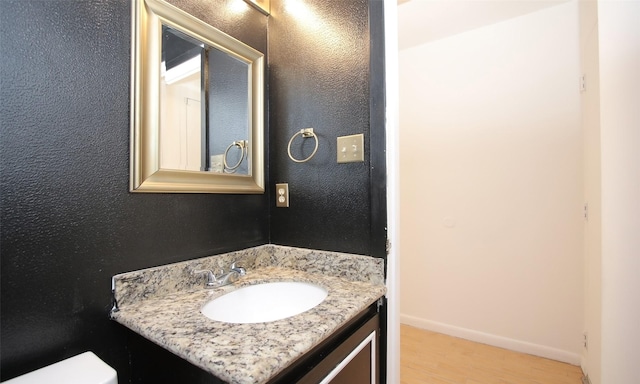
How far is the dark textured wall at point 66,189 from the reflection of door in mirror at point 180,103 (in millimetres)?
121

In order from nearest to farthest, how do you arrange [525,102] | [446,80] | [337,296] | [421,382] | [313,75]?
[337,296], [313,75], [421,382], [525,102], [446,80]

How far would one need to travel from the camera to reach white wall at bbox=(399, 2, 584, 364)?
5.78ft

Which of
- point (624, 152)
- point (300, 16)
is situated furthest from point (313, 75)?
point (624, 152)

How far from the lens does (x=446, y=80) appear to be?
2.16m

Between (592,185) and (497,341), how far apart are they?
1.31 meters

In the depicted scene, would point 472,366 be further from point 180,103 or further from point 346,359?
point 180,103

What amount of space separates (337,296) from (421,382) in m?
1.25

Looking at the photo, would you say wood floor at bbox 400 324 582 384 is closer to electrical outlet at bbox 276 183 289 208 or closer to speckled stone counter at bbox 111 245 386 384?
speckled stone counter at bbox 111 245 386 384

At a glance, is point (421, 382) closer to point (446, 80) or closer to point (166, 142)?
point (166, 142)

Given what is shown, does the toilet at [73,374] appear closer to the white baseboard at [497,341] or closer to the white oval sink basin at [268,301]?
the white oval sink basin at [268,301]

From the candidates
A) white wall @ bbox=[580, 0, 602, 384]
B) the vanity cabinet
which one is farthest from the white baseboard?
the vanity cabinet

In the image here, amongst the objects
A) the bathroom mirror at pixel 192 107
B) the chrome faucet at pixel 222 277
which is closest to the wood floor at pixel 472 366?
the chrome faucet at pixel 222 277

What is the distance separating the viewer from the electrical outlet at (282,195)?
1.26m

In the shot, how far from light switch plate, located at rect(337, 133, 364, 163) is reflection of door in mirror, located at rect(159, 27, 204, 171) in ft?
1.92
